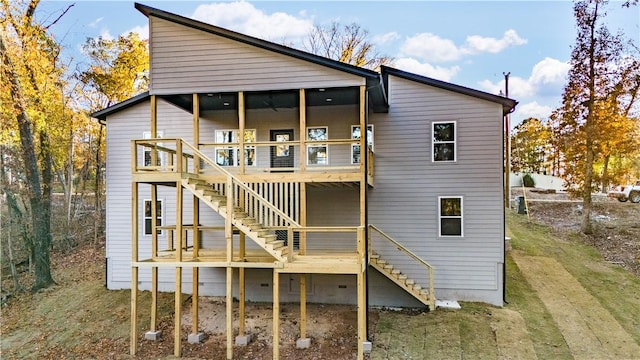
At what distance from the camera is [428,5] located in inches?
640

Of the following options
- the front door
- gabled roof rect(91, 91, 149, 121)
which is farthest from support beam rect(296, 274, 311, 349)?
gabled roof rect(91, 91, 149, 121)

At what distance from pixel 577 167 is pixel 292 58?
15.4 m

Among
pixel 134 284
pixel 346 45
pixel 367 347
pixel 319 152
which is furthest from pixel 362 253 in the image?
pixel 346 45

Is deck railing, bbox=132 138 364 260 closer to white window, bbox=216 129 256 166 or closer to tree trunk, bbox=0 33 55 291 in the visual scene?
white window, bbox=216 129 256 166

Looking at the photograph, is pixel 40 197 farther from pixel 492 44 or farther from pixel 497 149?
pixel 492 44

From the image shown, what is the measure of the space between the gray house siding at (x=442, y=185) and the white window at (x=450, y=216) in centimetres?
13

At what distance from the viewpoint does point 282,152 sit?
39.9 feet

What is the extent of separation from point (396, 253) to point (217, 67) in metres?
7.33

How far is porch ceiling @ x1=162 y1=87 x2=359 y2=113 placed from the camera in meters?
9.63

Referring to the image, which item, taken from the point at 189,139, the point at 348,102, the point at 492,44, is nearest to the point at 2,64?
the point at 189,139

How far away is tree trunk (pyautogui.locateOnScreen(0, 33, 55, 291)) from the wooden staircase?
360 inches

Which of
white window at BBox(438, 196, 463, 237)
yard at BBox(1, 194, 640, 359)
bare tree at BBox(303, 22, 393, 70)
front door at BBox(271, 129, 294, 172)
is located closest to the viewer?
yard at BBox(1, 194, 640, 359)

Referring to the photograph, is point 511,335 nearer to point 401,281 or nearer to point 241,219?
point 401,281

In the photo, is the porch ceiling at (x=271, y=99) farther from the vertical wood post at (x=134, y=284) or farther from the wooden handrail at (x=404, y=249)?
the wooden handrail at (x=404, y=249)
